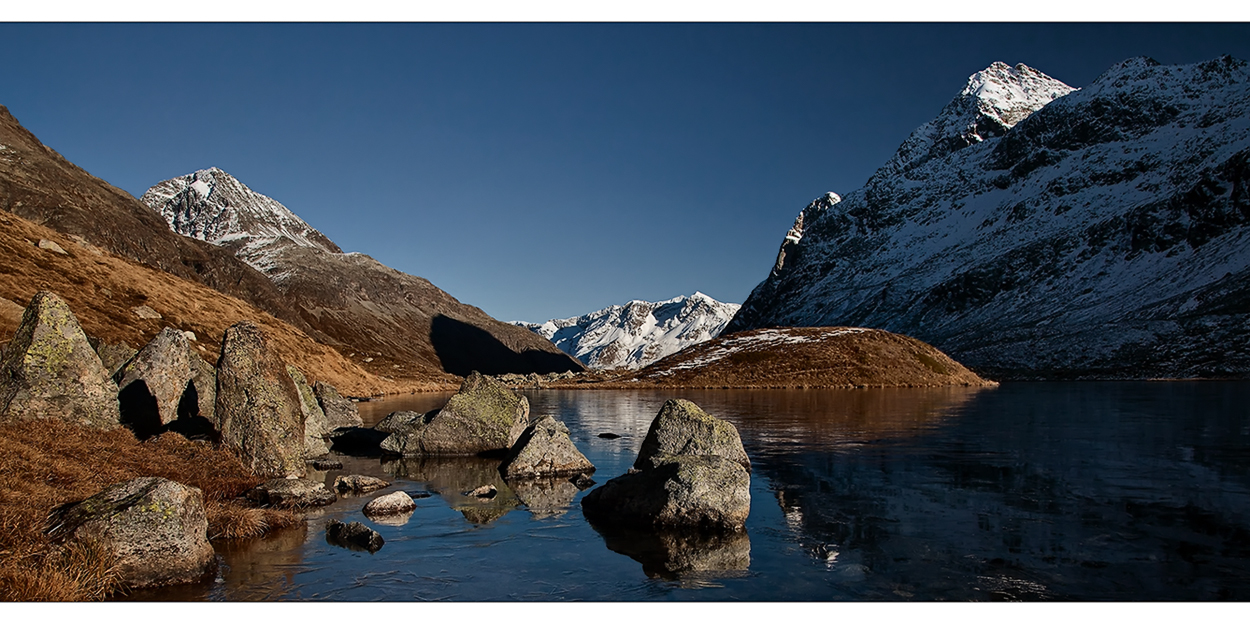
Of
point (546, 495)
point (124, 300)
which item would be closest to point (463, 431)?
point (546, 495)

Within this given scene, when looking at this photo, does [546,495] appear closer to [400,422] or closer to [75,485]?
[75,485]

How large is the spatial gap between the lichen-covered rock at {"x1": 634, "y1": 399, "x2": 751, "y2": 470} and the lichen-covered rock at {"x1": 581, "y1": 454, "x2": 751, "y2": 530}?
6519 mm

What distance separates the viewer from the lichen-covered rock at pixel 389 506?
74.9 ft

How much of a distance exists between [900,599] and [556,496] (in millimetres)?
14361

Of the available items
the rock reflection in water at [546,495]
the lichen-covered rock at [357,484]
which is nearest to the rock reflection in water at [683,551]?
the rock reflection in water at [546,495]

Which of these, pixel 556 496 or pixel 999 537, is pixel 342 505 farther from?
pixel 999 537

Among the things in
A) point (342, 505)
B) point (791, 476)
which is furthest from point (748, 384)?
point (342, 505)

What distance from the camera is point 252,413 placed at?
88.1ft

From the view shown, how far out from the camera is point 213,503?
67.2ft

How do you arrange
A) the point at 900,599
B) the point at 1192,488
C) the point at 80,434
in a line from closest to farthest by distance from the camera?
1. the point at 900,599
2. the point at 80,434
3. the point at 1192,488

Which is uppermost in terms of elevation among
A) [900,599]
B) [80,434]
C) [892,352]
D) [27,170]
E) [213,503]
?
[27,170]

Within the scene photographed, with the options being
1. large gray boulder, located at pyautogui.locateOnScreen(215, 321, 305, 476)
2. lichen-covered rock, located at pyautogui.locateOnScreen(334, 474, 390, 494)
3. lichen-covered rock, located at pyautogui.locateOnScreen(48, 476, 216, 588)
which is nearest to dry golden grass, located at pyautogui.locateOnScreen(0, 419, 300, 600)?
lichen-covered rock, located at pyautogui.locateOnScreen(48, 476, 216, 588)

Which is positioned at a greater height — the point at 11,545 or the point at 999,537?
the point at 11,545

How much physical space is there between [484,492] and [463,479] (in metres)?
4.18
